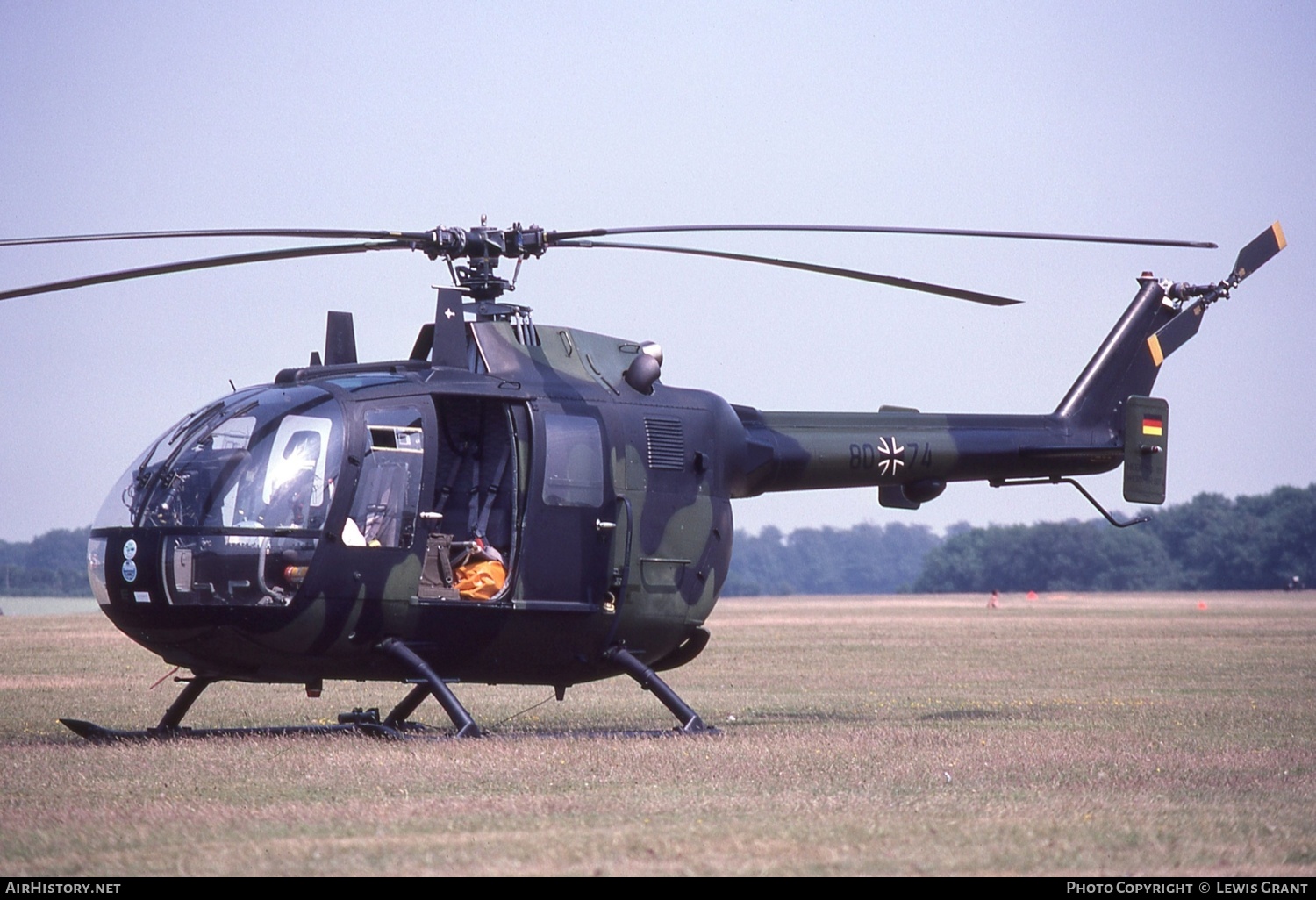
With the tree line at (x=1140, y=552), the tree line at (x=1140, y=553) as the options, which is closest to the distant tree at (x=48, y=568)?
the tree line at (x=1140, y=553)

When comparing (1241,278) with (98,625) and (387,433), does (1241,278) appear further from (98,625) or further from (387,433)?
(98,625)

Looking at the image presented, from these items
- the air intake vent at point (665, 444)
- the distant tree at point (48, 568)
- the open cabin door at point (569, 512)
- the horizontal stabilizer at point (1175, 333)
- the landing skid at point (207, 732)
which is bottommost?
the distant tree at point (48, 568)

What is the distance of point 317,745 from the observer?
1178 centimetres

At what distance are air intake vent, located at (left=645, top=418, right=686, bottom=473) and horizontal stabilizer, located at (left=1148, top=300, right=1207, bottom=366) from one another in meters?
7.00

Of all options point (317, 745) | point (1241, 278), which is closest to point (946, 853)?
point (317, 745)

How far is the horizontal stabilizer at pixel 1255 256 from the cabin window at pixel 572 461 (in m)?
8.48

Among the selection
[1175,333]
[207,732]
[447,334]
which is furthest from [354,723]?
[1175,333]

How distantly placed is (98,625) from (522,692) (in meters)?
26.3

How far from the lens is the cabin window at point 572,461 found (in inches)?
498

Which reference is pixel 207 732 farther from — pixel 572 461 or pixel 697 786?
pixel 697 786

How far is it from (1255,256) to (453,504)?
32.0ft

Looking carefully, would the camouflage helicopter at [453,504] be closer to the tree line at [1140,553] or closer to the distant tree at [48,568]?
the distant tree at [48,568]

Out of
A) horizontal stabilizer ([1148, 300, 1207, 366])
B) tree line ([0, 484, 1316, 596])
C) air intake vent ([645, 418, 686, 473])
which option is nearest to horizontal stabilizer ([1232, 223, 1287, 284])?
horizontal stabilizer ([1148, 300, 1207, 366])

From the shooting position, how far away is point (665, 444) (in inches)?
533
